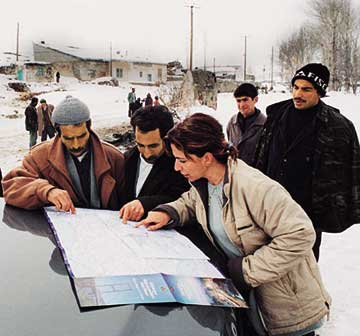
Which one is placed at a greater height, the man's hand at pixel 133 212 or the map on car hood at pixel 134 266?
the man's hand at pixel 133 212

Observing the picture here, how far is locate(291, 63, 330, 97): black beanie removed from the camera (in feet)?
8.90

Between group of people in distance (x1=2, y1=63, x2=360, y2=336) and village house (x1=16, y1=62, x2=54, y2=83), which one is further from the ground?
village house (x1=16, y1=62, x2=54, y2=83)

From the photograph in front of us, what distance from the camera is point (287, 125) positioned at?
2.84 m

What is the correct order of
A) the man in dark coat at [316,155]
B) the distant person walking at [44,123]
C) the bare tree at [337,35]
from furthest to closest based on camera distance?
the bare tree at [337,35]
the distant person walking at [44,123]
the man in dark coat at [316,155]

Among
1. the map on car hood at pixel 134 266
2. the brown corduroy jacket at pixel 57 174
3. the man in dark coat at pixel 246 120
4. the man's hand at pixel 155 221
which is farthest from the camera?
the man in dark coat at pixel 246 120

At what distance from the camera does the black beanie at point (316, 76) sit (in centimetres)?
271

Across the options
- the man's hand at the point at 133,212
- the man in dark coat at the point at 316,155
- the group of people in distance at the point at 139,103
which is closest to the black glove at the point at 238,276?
the man's hand at the point at 133,212

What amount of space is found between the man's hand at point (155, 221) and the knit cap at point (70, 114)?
63 cm

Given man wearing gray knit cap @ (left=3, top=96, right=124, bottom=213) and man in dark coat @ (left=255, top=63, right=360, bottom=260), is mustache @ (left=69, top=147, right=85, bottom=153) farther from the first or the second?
man in dark coat @ (left=255, top=63, right=360, bottom=260)

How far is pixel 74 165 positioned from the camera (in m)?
2.08

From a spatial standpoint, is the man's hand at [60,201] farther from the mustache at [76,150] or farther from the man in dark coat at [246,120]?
the man in dark coat at [246,120]

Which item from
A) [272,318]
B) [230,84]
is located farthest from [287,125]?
[230,84]

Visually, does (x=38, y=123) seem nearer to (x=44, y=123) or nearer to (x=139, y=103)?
(x=44, y=123)

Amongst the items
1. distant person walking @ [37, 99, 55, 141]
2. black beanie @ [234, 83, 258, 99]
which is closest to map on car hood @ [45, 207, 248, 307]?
black beanie @ [234, 83, 258, 99]
